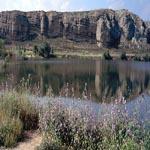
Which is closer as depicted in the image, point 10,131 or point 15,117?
point 10,131

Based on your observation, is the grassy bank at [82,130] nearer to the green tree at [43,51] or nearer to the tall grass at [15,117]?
the tall grass at [15,117]

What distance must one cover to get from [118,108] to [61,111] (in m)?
1.88

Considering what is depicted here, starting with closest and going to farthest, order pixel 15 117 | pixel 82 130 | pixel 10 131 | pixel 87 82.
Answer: pixel 82 130 → pixel 10 131 → pixel 15 117 → pixel 87 82

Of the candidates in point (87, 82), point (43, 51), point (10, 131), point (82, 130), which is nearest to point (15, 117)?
point (10, 131)

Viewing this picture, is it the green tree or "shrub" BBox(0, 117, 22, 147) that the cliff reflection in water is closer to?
"shrub" BBox(0, 117, 22, 147)

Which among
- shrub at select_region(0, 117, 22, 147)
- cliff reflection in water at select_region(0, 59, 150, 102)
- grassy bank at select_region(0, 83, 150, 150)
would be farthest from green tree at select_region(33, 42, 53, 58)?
grassy bank at select_region(0, 83, 150, 150)

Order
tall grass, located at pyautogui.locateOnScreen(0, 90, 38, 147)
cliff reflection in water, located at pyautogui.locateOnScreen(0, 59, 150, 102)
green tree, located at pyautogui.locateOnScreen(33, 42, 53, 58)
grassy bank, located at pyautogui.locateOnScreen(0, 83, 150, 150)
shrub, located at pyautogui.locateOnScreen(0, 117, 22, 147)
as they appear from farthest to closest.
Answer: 1. green tree, located at pyautogui.locateOnScreen(33, 42, 53, 58)
2. cliff reflection in water, located at pyautogui.locateOnScreen(0, 59, 150, 102)
3. tall grass, located at pyautogui.locateOnScreen(0, 90, 38, 147)
4. shrub, located at pyautogui.locateOnScreen(0, 117, 22, 147)
5. grassy bank, located at pyautogui.locateOnScreen(0, 83, 150, 150)

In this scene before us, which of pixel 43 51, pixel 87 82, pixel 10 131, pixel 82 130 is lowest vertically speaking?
pixel 43 51

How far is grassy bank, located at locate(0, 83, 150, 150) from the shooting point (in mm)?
10172

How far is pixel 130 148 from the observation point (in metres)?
9.42

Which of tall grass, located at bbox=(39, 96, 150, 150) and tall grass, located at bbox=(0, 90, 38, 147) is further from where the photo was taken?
tall grass, located at bbox=(0, 90, 38, 147)

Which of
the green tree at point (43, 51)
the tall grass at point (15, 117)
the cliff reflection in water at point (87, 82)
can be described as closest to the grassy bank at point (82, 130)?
the tall grass at point (15, 117)

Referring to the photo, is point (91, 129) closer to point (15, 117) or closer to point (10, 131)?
point (10, 131)

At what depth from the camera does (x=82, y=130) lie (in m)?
11.1
